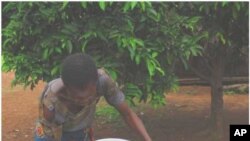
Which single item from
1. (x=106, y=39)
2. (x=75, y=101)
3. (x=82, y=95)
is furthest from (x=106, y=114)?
(x=82, y=95)

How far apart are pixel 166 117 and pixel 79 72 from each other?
4.62m

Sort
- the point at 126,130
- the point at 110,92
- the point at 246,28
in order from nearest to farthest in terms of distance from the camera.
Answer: the point at 110,92 < the point at 246,28 < the point at 126,130

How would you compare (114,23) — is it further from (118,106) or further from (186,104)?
(186,104)

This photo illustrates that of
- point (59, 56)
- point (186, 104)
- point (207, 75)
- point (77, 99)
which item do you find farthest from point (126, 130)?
point (77, 99)

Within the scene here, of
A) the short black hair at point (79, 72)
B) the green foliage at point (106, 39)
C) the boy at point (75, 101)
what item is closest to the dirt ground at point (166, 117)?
the green foliage at point (106, 39)

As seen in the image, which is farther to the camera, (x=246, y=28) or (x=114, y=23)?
(x=246, y=28)

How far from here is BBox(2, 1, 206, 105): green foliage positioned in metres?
4.32

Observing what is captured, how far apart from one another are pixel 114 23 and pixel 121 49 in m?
0.23

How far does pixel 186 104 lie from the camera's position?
8.12 metres

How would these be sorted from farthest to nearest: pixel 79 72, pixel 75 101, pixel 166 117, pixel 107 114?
pixel 107 114 → pixel 166 117 → pixel 75 101 → pixel 79 72

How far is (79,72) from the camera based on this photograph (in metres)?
2.76

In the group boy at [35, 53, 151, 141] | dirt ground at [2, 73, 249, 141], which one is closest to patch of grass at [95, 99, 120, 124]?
dirt ground at [2, 73, 249, 141]

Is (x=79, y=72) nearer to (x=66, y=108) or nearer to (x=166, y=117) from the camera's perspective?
(x=66, y=108)

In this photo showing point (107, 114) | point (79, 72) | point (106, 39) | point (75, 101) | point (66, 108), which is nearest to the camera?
point (79, 72)
